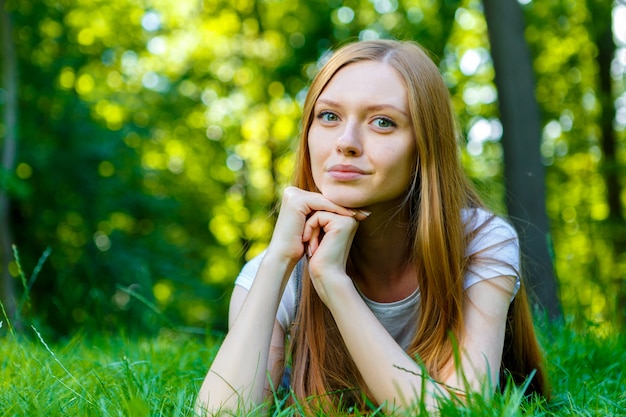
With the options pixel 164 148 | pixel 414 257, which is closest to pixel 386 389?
pixel 414 257

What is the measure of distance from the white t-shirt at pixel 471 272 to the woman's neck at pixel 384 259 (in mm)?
71

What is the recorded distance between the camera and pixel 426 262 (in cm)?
221

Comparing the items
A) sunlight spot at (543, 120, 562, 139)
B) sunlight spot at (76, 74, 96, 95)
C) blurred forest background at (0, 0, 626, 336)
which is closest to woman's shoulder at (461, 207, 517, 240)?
blurred forest background at (0, 0, 626, 336)

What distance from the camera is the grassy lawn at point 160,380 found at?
5.95ft

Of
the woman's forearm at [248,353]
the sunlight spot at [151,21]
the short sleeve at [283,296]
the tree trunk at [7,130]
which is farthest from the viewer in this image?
the sunlight spot at [151,21]

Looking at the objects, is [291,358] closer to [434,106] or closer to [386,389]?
[386,389]

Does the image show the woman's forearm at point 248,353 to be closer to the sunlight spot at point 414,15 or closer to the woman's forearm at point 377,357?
the woman's forearm at point 377,357

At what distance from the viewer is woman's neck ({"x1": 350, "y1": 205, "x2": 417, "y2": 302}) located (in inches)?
97.3

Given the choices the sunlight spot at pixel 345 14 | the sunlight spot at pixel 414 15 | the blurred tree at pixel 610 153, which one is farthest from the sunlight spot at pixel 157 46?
the blurred tree at pixel 610 153

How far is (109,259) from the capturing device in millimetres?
10094

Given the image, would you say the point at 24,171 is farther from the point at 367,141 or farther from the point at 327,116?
the point at 367,141

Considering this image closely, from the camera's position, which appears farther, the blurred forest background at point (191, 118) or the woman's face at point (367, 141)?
the blurred forest background at point (191, 118)

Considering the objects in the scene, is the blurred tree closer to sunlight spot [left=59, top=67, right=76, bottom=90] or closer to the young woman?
sunlight spot [left=59, top=67, right=76, bottom=90]

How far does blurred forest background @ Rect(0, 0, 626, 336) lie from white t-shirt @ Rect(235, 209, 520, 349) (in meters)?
4.29
